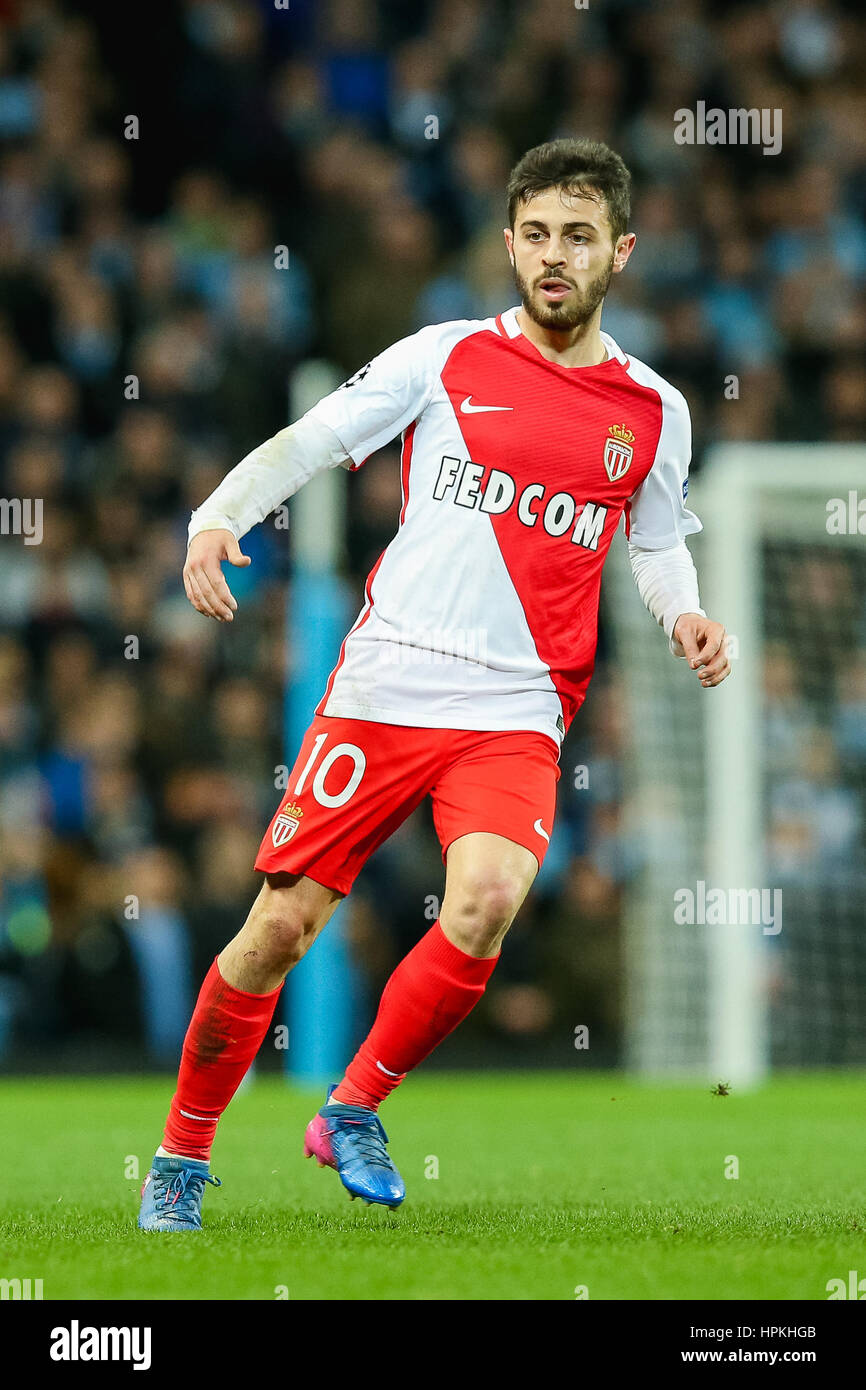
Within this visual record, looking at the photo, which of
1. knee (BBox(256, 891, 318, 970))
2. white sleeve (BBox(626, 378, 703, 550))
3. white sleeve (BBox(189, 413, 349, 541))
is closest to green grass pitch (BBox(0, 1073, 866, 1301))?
knee (BBox(256, 891, 318, 970))

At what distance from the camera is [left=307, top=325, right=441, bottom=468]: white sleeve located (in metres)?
4.67

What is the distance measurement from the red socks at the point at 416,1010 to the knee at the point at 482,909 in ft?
0.17

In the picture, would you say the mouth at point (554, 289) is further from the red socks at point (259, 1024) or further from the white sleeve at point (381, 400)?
the red socks at point (259, 1024)

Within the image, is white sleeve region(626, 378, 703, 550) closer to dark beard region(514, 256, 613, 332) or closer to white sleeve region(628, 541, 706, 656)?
white sleeve region(628, 541, 706, 656)

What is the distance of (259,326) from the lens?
40.5ft

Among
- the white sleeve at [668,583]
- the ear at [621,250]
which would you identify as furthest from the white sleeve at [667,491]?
the ear at [621,250]

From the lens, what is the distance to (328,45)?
1439cm

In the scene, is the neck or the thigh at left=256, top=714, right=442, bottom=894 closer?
the thigh at left=256, top=714, right=442, bottom=894

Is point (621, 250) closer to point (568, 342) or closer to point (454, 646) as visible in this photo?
point (568, 342)

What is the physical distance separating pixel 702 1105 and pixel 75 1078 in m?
3.51

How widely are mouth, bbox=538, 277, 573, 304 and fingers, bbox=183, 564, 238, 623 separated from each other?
3.63ft

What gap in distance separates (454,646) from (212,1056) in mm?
1127

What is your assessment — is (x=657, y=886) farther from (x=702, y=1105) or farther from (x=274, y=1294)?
(x=274, y=1294)

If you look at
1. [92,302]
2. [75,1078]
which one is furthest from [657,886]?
[92,302]
